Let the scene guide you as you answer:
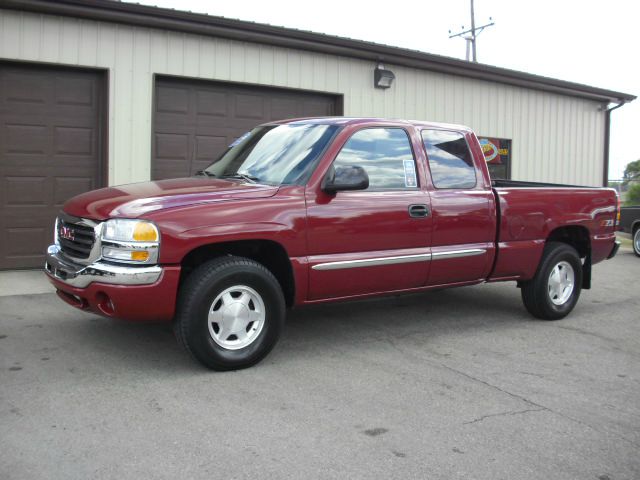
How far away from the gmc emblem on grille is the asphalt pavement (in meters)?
0.90

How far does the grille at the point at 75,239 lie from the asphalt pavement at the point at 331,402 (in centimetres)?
80

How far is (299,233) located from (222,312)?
32.5 inches

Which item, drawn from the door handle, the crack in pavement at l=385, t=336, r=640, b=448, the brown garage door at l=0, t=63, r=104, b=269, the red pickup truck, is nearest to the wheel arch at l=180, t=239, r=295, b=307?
the red pickup truck

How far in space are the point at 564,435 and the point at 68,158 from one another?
7170mm

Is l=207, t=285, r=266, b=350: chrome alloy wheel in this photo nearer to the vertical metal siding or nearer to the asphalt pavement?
the asphalt pavement

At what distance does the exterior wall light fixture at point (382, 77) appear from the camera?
1107 centimetres

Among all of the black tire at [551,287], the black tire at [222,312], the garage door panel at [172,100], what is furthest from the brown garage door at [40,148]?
the black tire at [551,287]

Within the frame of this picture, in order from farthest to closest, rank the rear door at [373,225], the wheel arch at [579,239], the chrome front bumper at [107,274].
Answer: the wheel arch at [579,239]
the rear door at [373,225]
the chrome front bumper at [107,274]

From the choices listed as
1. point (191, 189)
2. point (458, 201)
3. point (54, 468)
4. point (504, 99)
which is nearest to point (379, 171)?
point (458, 201)

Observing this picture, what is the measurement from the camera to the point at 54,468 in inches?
124

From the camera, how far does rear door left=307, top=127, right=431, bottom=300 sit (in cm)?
505

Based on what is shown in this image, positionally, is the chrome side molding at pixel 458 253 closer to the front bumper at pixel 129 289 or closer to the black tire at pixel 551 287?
the black tire at pixel 551 287

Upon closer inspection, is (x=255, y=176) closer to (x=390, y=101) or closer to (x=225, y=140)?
(x=225, y=140)

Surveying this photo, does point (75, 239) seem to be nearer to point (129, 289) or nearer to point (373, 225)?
point (129, 289)
